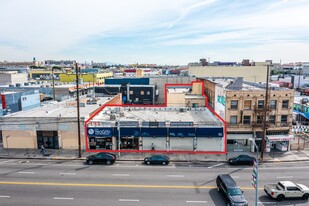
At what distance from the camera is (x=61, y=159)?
33.1m

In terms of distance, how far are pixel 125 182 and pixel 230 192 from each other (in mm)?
10735

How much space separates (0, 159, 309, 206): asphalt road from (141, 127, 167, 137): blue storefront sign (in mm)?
→ 5021

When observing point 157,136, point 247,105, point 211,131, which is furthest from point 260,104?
point 157,136

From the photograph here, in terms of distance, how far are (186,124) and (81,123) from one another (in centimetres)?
1539

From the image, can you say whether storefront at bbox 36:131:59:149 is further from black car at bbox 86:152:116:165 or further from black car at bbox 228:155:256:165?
black car at bbox 228:155:256:165

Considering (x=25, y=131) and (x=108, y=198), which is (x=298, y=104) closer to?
(x=108, y=198)

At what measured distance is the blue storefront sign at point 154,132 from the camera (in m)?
34.9

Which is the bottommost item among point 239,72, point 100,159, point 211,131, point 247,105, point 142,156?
point 142,156

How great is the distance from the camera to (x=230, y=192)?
20.7 m

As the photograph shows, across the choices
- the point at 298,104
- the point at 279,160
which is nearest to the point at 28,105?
the point at 279,160

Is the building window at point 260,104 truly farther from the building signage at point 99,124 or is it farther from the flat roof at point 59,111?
the flat roof at point 59,111

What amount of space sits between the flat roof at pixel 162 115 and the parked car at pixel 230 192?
45.0 feet

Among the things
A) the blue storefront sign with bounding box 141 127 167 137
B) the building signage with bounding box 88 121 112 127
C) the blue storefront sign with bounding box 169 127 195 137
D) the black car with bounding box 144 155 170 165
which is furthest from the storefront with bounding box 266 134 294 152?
the building signage with bounding box 88 121 112 127

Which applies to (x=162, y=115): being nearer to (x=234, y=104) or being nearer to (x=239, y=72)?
(x=234, y=104)
